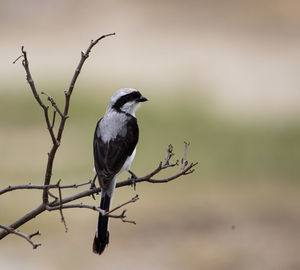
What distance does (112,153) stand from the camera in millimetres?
6590

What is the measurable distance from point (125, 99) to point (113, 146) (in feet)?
1.97

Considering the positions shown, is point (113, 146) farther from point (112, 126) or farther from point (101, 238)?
point (101, 238)

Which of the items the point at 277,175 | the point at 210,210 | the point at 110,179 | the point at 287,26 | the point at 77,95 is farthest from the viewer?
the point at 287,26

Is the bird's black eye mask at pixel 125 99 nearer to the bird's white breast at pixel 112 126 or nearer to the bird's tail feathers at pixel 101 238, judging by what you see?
the bird's white breast at pixel 112 126

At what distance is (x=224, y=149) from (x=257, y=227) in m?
2.85

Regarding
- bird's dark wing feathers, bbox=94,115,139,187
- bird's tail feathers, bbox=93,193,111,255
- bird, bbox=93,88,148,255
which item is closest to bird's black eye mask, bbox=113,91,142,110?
bird, bbox=93,88,148,255

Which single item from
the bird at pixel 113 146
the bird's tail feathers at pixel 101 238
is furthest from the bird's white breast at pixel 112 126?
the bird's tail feathers at pixel 101 238

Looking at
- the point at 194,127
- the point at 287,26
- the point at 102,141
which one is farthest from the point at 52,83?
the point at 102,141

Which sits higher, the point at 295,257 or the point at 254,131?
the point at 254,131

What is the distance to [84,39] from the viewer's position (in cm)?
2377

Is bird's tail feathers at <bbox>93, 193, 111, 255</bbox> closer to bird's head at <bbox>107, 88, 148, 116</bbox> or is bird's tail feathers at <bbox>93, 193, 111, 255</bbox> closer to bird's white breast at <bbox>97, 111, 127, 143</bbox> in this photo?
bird's white breast at <bbox>97, 111, 127, 143</bbox>

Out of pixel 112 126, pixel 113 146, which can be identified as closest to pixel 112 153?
pixel 113 146

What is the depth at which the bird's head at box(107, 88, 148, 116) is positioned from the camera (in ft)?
23.2

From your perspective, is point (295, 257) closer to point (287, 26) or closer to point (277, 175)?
point (277, 175)
